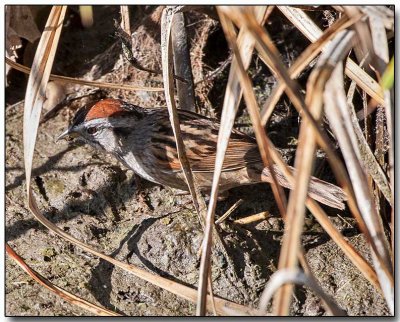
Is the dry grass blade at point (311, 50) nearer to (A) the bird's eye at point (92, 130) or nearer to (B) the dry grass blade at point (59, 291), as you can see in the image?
(B) the dry grass blade at point (59, 291)

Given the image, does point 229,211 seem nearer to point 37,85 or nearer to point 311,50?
point 37,85

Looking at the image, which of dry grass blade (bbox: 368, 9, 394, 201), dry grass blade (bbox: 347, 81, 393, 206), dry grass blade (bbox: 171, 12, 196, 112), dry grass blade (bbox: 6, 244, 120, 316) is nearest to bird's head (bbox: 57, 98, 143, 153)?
dry grass blade (bbox: 171, 12, 196, 112)

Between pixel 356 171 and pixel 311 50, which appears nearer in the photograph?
pixel 356 171

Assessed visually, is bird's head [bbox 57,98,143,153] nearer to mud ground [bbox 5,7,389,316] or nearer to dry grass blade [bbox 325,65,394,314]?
mud ground [bbox 5,7,389,316]

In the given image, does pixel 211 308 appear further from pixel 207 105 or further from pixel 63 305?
pixel 207 105

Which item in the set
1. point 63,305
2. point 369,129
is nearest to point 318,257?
point 369,129

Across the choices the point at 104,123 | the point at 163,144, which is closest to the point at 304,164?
the point at 163,144
